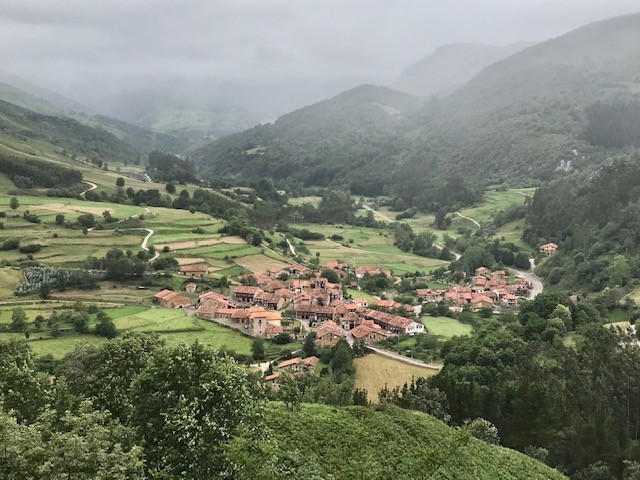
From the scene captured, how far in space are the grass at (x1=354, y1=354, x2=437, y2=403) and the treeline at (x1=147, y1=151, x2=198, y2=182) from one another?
317 feet

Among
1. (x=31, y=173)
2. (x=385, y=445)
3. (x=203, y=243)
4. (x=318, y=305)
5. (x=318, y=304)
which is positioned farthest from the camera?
(x=31, y=173)

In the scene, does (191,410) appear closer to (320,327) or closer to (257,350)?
(257,350)

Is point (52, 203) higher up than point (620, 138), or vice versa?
point (620, 138)

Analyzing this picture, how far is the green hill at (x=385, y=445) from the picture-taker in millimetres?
17516

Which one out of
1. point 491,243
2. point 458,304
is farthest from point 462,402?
point 491,243

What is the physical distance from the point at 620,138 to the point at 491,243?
8559 cm

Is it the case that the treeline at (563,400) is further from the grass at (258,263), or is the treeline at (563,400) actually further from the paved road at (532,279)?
the grass at (258,263)

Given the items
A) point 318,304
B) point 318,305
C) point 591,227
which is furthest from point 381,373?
point 591,227

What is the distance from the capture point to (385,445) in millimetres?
19219

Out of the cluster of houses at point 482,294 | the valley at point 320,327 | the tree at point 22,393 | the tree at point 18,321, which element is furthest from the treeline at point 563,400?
the tree at point 18,321

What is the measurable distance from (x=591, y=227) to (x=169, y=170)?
107 metres

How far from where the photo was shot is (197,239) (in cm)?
7606

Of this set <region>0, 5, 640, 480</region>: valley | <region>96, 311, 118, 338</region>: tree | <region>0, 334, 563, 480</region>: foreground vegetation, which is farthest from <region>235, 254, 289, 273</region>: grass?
<region>0, 334, 563, 480</region>: foreground vegetation

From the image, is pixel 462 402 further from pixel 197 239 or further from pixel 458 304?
pixel 197 239
